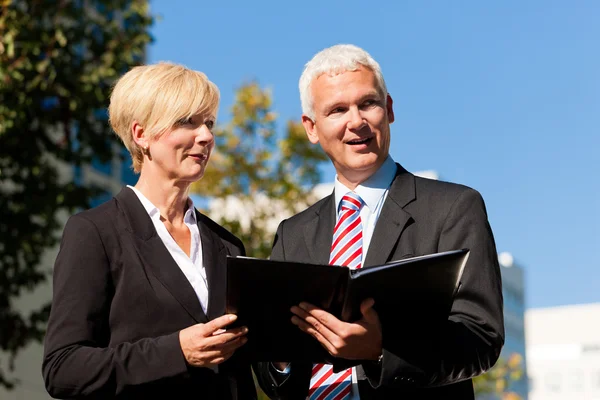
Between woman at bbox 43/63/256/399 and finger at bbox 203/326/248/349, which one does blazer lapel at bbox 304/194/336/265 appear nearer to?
woman at bbox 43/63/256/399

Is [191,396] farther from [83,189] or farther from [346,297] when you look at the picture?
[83,189]

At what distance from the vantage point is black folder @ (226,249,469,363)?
3170mm

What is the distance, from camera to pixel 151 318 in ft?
12.4

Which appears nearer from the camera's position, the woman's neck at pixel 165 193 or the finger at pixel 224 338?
the finger at pixel 224 338

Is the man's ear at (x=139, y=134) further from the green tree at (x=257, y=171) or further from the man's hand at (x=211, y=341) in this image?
the green tree at (x=257, y=171)

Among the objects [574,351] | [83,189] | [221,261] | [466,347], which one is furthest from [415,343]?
[574,351]

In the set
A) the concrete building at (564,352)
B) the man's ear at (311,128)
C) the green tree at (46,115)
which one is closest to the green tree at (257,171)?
the green tree at (46,115)

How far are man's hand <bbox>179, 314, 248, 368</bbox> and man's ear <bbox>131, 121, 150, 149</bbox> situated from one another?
97 centimetres

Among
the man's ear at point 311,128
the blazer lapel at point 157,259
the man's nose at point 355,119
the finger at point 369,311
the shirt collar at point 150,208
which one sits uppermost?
the man's ear at point 311,128

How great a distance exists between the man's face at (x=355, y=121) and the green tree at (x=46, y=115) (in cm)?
1110

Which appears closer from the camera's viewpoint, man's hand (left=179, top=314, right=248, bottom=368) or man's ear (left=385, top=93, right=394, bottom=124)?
man's hand (left=179, top=314, right=248, bottom=368)

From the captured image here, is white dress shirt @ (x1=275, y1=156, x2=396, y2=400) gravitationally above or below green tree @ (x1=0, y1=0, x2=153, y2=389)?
below

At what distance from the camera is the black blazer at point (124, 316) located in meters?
3.58

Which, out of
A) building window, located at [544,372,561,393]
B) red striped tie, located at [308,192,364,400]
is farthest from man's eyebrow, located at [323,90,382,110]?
building window, located at [544,372,561,393]
